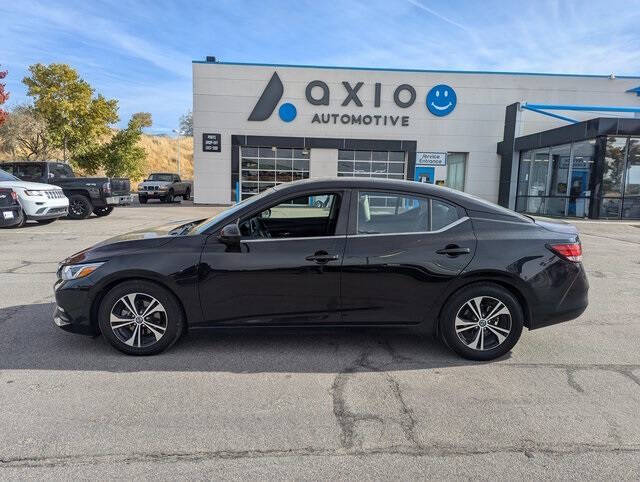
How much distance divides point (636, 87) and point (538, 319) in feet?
89.6

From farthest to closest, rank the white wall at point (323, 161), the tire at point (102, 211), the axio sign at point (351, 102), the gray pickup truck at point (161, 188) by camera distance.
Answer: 1. the gray pickup truck at point (161, 188)
2. the white wall at point (323, 161)
3. the axio sign at point (351, 102)
4. the tire at point (102, 211)

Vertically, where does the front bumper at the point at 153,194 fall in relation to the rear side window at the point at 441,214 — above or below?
below

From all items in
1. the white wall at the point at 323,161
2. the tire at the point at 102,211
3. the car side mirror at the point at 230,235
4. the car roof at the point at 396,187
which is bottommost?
the tire at the point at 102,211

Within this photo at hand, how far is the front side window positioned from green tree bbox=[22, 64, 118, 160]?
93.8ft


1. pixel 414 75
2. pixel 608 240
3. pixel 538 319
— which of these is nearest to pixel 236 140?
pixel 414 75

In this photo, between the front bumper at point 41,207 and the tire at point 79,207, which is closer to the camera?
the front bumper at point 41,207

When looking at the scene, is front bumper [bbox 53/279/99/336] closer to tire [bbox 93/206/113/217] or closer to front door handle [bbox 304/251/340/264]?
front door handle [bbox 304/251/340/264]

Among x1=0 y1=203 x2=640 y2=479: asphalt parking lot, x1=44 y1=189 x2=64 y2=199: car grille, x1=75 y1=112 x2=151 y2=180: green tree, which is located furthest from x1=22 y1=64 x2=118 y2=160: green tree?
x1=0 y1=203 x2=640 y2=479: asphalt parking lot

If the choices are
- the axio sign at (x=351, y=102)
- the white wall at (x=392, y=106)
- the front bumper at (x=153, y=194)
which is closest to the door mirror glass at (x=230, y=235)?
the white wall at (x=392, y=106)

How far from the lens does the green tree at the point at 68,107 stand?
91.5ft

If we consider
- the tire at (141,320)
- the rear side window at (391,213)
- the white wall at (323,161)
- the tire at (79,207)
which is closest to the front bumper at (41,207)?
the tire at (79,207)

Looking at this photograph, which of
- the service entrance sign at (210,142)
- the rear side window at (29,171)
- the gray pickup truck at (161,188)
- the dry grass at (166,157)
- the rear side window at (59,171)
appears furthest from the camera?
the dry grass at (166,157)

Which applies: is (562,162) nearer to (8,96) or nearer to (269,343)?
(269,343)

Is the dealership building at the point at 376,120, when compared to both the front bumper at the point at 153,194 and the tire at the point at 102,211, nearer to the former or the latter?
the front bumper at the point at 153,194
